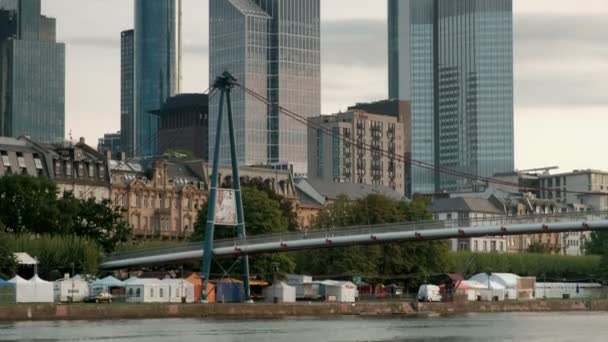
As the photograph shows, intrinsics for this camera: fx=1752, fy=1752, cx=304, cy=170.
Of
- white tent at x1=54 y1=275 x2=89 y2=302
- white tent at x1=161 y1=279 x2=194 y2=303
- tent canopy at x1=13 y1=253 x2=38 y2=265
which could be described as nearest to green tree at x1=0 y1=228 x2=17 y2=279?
tent canopy at x1=13 y1=253 x2=38 y2=265

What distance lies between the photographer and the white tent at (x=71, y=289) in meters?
112

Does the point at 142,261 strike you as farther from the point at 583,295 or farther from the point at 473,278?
the point at 583,295

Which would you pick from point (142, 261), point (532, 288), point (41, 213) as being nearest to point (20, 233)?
point (41, 213)

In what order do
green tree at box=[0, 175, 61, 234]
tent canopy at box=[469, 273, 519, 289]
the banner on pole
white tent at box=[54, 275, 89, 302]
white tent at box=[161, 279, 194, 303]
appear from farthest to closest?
tent canopy at box=[469, 273, 519, 289], green tree at box=[0, 175, 61, 234], white tent at box=[161, 279, 194, 303], the banner on pole, white tent at box=[54, 275, 89, 302]

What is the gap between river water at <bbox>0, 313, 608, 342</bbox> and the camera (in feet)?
278

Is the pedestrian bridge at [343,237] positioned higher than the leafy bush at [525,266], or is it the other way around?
the pedestrian bridge at [343,237]

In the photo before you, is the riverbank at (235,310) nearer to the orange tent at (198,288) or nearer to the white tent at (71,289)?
the orange tent at (198,288)

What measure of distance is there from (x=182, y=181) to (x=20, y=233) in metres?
57.6

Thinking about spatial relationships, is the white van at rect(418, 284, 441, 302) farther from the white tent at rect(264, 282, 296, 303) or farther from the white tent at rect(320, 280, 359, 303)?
the white tent at rect(264, 282, 296, 303)

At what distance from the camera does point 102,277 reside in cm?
12694

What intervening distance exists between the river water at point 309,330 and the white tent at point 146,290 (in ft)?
35.4

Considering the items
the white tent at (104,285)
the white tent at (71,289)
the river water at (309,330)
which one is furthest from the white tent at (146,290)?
the river water at (309,330)

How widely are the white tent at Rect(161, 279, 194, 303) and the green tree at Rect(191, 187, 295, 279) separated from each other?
1405cm

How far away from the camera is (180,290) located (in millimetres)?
117562
